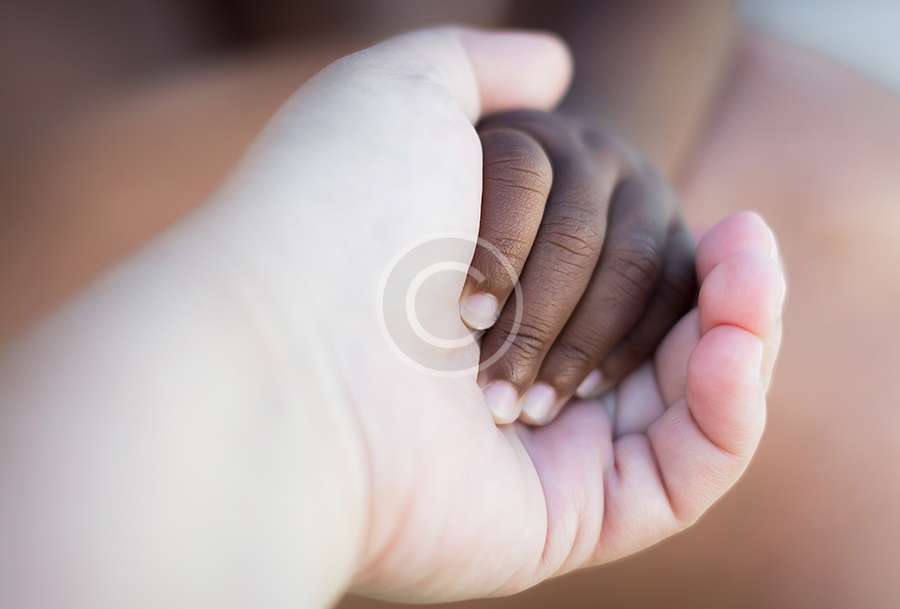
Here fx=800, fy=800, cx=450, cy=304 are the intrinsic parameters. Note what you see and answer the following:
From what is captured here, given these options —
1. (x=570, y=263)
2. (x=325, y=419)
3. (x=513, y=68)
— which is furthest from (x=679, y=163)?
(x=325, y=419)

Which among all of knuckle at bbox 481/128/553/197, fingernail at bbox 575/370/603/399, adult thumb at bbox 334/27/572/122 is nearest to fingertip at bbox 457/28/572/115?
adult thumb at bbox 334/27/572/122

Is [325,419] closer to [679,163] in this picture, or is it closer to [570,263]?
[570,263]

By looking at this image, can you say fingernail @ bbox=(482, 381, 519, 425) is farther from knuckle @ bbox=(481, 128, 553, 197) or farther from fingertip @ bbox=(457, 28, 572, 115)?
fingertip @ bbox=(457, 28, 572, 115)

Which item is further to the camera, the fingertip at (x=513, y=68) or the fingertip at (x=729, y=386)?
the fingertip at (x=513, y=68)

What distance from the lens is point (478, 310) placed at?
1.53 ft

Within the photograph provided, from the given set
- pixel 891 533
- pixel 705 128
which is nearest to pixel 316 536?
pixel 891 533

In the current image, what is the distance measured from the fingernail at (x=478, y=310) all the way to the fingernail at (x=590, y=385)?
92mm

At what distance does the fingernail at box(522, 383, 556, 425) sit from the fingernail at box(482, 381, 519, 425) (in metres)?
0.02

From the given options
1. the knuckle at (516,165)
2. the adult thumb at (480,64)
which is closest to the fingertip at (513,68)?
the adult thumb at (480,64)

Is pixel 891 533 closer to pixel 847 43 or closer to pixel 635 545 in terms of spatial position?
pixel 635 545

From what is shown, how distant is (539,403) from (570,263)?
0.29 ft

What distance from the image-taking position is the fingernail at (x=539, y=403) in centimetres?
49

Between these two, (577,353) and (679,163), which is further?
(679,163)

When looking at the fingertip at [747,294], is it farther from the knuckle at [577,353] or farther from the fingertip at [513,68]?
the fingertip at [513,68]
